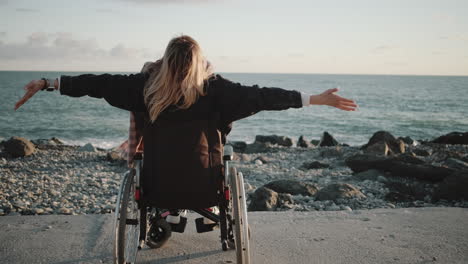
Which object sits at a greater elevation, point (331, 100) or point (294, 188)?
point (331, 100)

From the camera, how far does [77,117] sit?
31.3m

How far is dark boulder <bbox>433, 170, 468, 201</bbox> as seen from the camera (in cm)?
584

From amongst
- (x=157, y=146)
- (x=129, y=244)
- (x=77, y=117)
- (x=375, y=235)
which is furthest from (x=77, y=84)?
(x=77, y=117)

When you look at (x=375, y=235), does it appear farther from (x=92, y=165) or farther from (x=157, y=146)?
(x=92, y=165)

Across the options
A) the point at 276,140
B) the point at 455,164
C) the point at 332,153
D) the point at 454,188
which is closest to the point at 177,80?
the point at 454,188

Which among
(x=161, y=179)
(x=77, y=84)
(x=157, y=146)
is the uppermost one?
(x=77, y=84)

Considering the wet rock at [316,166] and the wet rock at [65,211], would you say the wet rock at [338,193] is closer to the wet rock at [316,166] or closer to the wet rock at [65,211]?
the wet rock at [65,211]

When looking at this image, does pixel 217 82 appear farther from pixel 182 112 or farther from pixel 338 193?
pixel 338 193

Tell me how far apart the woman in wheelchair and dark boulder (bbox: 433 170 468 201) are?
3.78m


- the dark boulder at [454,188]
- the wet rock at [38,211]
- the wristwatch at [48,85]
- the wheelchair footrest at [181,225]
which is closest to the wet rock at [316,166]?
the dark boulder at [454,188]

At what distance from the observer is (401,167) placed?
7703mm

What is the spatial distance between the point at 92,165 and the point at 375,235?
7.00 metres

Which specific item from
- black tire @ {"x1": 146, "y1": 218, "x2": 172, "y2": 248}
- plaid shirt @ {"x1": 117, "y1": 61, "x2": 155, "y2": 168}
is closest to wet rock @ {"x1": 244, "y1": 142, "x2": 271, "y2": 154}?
black tire @ {"x1": 146, "y1": 218, "x2": 172, "y2": 248}

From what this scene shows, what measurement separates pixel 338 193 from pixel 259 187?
4.31 feet
